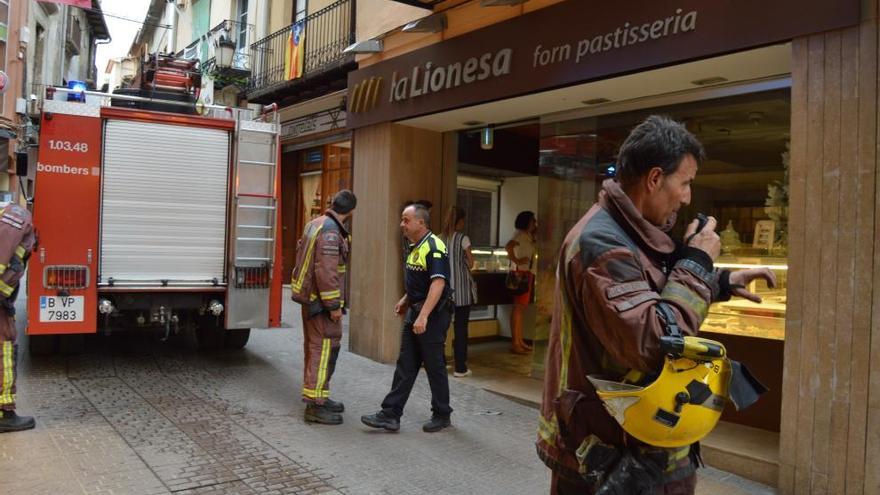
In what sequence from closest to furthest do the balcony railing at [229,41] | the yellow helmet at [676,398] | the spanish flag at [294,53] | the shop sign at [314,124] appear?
the yellow helmet at [676,398]
the shop sign at [314,124]
the spanish flag at [294,53]
the balcony railing at [229,41]

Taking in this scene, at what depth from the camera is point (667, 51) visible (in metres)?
4.88

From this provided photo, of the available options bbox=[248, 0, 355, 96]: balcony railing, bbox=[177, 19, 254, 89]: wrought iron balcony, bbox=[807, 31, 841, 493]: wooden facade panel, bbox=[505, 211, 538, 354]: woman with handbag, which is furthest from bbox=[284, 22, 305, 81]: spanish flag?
bbox=[807, 31, 841, 493]: wooden facade panel

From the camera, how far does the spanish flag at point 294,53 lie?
12047 millimetres

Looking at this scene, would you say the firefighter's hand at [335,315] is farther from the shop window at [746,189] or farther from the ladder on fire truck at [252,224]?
the shop window at [746,189]

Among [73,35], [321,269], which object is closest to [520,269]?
[321,269]

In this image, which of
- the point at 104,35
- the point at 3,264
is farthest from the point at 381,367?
the point at 104,35

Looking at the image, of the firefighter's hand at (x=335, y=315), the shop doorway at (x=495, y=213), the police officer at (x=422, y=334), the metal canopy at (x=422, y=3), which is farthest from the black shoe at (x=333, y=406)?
the metal canopy at (x=422, y=3)

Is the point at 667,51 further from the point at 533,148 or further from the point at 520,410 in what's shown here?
the point at 533,148

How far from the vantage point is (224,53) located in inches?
556

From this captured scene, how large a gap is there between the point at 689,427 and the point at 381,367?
615cm

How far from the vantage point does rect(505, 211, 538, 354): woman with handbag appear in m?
9.03

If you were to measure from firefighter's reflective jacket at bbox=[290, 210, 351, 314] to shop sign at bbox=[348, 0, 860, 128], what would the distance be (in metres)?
2.16

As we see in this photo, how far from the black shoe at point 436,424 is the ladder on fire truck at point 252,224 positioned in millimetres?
2706

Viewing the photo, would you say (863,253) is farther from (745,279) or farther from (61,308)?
(61,308)
